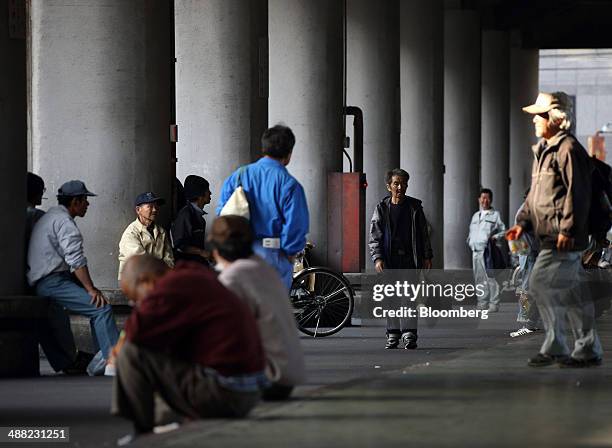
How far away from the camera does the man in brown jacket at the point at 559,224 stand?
11555mm

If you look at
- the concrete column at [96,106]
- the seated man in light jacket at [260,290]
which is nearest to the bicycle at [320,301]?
the concrete column at [96,106]

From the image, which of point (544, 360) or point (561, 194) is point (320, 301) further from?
point (561, 194)

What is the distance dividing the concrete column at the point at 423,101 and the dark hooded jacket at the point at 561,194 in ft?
65.4

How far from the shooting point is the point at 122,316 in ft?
50.1

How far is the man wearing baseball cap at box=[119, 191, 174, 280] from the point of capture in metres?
14.9

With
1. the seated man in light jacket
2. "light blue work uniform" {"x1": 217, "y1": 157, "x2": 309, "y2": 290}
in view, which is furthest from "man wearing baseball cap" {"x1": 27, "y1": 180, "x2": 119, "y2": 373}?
the seated man in light jacket

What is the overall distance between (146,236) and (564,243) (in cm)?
477

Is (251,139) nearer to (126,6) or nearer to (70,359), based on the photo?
(126,6)

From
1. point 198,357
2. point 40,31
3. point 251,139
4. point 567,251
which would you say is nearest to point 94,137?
point 40,31

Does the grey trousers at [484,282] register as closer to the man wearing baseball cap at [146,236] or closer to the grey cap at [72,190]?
the man wearing baseball cap at [146,236]

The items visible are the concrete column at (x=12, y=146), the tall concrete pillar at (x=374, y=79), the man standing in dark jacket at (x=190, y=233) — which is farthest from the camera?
the tall concrete pillar at (x=374, y=79)

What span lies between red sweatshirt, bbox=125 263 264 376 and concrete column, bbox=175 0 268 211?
35.8 ft

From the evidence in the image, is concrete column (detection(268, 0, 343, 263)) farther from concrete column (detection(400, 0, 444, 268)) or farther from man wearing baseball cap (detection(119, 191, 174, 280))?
concrete column (detection(400, 0, 444, 268))

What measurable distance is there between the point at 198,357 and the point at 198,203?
318 inches
